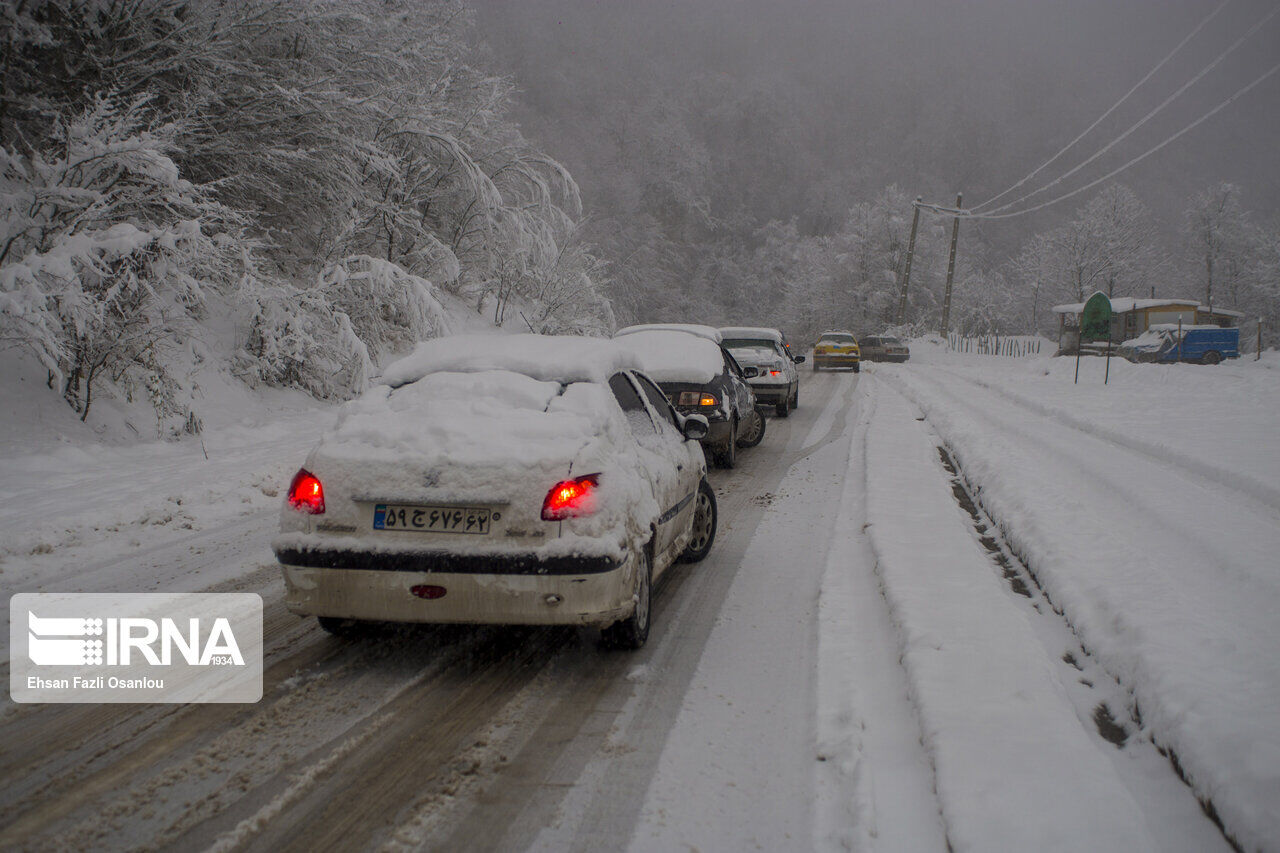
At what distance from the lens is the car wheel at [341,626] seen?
4082 millimetres

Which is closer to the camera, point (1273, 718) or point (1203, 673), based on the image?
point (1273, 718)

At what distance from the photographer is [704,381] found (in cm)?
909

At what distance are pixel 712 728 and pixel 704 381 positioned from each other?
612cm

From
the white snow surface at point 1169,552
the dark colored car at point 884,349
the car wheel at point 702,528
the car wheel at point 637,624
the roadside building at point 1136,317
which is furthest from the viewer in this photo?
the roadside building at point 1136,317

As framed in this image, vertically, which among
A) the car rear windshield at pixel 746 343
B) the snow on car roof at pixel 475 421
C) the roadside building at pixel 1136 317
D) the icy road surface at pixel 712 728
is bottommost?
the icy road surface at pixel 712 728

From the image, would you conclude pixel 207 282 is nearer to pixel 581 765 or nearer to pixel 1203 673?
pixel 581 765

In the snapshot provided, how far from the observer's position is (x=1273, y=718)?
3.12 m

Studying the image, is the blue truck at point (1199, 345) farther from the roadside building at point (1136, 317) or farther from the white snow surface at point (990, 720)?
the white snow surface at point (990, 720)

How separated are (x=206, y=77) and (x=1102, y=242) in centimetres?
6921

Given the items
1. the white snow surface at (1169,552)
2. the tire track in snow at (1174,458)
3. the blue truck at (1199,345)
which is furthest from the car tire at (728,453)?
the blue truck at (1199,345)

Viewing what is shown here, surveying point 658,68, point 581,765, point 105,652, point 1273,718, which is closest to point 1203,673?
point 1273,718

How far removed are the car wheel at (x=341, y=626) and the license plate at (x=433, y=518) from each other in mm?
861

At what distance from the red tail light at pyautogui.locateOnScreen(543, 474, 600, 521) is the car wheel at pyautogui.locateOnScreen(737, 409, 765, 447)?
24.3 ft

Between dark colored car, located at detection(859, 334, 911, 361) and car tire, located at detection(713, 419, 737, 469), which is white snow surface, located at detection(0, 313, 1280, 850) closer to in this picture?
car tire, located at detection(713, 419, 737, 469)
